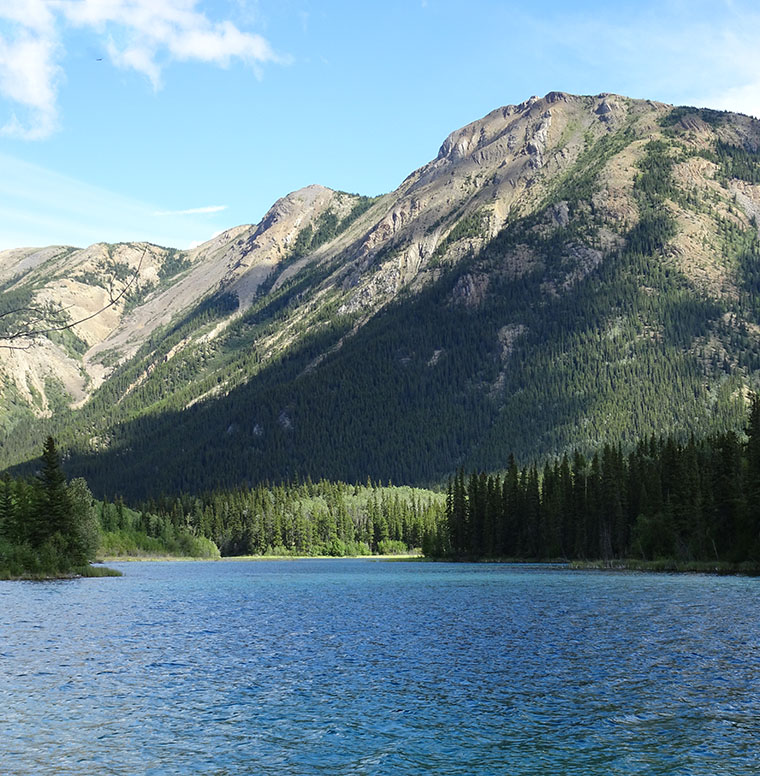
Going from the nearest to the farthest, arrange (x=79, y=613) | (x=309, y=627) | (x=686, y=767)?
(x=686, y=767), (x=309, y=627), (x=79, y=613)

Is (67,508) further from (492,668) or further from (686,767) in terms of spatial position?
(686,767)

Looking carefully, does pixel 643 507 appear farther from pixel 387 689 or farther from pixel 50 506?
pixel 387 689

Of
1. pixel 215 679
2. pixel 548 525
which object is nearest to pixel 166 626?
pixel 215 679

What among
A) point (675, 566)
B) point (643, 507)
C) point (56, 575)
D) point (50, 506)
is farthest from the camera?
point (643, 507)

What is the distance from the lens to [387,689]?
1681 inches

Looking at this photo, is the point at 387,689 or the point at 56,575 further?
the point at 56,575

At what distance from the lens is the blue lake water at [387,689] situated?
101ft

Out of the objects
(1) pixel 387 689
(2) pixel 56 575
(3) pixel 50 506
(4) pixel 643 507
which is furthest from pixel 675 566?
(1) pixel 387 689

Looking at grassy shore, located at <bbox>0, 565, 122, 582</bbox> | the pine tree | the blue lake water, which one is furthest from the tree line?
the pine tree

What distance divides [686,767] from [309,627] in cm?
4299

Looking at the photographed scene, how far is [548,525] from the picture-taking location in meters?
180

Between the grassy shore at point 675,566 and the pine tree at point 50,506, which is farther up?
the pine tree at point 50,506

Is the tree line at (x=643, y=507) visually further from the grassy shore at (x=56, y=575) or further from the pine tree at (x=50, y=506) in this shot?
the pine tree at (x=50, y=506)

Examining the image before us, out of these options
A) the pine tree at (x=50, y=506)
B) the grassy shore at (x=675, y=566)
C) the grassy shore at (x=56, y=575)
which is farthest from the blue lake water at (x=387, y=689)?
the pine tree at (x=50, y=506)
